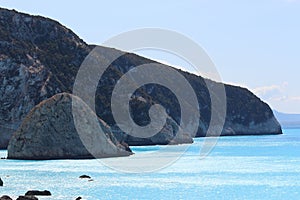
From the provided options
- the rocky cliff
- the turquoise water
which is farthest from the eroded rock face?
the rocky cliff

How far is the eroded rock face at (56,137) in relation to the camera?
287 ft

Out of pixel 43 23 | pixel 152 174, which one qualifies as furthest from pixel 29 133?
pixel 43 23

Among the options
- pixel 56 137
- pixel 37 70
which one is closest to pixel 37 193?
pixel 56 137

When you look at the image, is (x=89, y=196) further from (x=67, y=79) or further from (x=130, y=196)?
(x=67, y=79)

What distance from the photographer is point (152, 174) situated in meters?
73.0

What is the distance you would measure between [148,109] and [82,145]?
208 ft

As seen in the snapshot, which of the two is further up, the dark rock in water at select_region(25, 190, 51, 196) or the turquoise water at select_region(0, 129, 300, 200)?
the dark rock in water at select_region(25, 190, 51, 196)

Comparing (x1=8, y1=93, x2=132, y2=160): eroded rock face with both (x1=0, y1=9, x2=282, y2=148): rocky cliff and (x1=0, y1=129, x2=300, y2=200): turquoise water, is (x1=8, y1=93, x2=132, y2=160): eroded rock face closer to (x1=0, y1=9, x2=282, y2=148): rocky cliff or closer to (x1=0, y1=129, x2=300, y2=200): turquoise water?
(x1=0, y1=129, x2=300, y2=200): turquoise water

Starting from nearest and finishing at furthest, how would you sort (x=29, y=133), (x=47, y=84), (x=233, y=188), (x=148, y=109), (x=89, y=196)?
1. (x=89, y=196)
2. (x=233, y=188)
3. (x=29, y=133)
4. (x=47, y=84)
5. (x=148, y=109)

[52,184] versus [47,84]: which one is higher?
[47,84]

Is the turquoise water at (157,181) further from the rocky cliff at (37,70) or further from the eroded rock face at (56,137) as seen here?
the rocky cliff at (37,70)

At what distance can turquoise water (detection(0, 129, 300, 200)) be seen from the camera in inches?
2109

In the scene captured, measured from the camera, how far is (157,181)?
212 ft

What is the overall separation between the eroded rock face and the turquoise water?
2.22 metres
